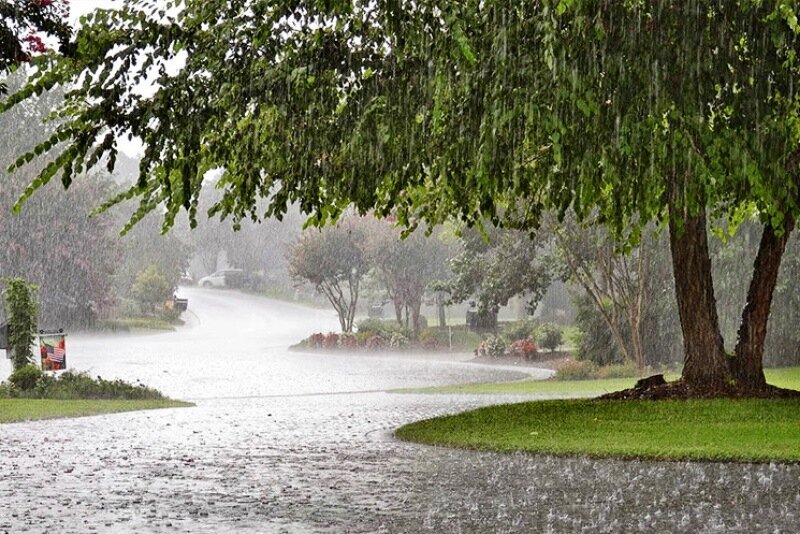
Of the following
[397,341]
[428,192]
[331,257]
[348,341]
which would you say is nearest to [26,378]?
[428,192]

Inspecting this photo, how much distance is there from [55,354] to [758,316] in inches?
552

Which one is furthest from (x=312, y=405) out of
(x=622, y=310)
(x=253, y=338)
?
(x=253, y=338)

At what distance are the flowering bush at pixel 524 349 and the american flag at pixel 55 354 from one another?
782 inches

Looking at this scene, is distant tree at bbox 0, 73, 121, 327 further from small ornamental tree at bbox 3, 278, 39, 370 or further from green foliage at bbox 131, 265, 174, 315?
small ornamental tree at bbox 3, 278, 39, 370

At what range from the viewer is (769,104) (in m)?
14.7

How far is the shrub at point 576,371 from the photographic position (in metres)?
31.8

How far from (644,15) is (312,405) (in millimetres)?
10488

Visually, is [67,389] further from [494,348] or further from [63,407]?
[494,348]

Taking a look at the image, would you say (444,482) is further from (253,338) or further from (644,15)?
(253,338)

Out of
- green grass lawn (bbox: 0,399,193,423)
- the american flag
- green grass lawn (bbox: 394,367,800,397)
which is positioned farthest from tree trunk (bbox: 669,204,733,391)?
the american flag

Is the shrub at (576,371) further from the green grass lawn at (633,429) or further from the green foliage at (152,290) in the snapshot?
the green foliage at (152,290)

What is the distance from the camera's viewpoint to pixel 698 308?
17953mm

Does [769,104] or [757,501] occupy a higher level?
[769,104]

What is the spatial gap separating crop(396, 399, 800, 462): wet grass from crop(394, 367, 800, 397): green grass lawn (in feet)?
24.2
